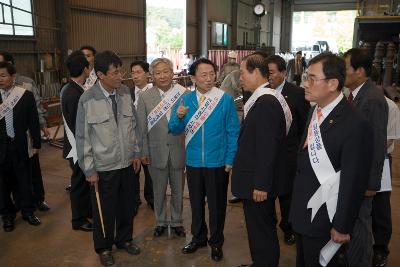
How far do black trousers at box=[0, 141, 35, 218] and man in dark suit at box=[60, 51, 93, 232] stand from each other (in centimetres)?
39

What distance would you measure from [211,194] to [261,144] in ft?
2.36

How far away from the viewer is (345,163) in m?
1.53

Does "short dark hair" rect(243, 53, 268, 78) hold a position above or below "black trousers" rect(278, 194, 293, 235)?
above

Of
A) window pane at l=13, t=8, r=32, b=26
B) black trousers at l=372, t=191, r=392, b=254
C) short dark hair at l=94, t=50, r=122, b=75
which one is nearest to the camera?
short dark hair at l=94, t=50, r=122, b=75

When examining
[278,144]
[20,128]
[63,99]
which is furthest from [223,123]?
[20,128]

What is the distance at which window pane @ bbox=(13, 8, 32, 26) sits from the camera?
6031 millimetres

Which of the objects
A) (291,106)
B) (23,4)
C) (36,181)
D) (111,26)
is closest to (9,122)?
(36,181)

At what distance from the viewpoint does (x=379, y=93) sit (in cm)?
212

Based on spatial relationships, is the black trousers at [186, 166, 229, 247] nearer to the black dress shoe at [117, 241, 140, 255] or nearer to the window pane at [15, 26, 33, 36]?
the black dress shoe at [117, 241, 140, 255]

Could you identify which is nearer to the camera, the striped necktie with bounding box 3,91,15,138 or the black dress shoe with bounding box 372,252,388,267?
the black dress shoe with bounding box 372,252,388,267

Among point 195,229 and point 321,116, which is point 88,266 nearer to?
point 195,229

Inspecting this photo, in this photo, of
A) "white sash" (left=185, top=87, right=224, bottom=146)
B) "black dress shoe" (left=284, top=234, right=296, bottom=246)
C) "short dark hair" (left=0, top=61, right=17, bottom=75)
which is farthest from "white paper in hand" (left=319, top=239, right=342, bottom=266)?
"short dark hair" (left=0, top=61, right=17, bottom=75)

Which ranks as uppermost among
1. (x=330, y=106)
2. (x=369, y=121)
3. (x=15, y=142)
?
(x=330, y=106)

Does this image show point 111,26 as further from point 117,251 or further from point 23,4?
point 117,251
